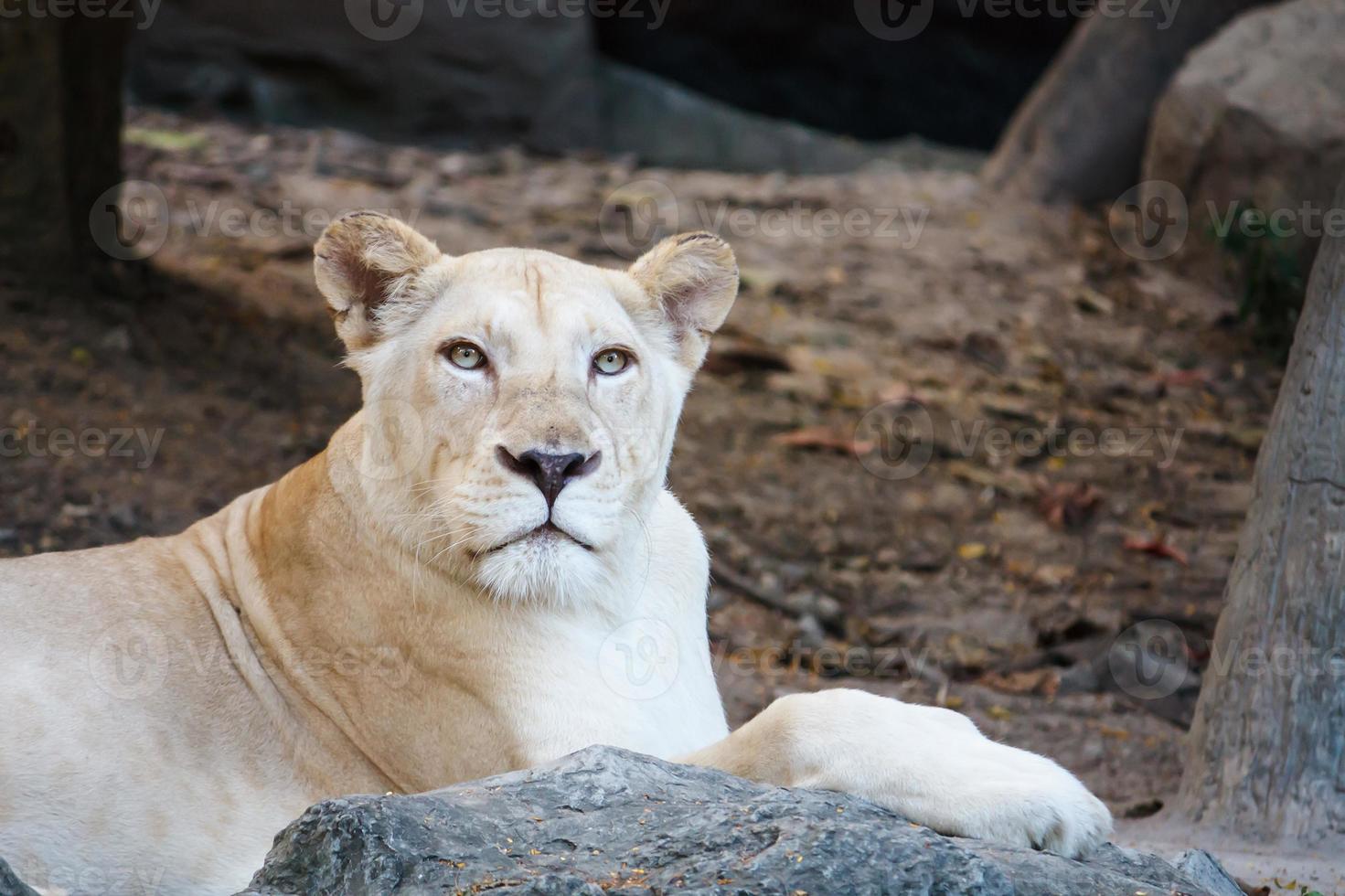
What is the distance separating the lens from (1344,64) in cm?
1081

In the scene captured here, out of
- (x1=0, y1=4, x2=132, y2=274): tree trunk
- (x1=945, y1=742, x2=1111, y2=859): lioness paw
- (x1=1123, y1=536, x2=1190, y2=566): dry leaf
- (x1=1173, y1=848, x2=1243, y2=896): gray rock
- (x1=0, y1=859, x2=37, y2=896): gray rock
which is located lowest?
(x1=1173, y1=848, x2=1243, y2=896): gray rock

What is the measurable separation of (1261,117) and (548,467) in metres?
8.74

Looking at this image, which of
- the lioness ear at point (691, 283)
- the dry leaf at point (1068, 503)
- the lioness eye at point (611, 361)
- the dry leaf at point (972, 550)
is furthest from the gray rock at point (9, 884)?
the dry leaf at point (1068, 503)

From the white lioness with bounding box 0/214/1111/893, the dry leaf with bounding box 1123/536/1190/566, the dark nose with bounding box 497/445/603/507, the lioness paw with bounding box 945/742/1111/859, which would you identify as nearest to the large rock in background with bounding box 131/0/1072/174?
the dry leaf with bounding box 1123/536/1190/566

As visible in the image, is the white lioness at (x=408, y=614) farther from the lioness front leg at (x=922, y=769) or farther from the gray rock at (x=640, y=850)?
the gray rock at (x=640, y=850)

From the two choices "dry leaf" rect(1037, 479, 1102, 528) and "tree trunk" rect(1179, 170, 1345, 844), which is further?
"dry leaf" rect(1037, 479, 1102, 528)

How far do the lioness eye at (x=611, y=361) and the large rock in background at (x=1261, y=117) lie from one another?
7.65m

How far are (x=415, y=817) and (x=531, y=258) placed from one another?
1.89m

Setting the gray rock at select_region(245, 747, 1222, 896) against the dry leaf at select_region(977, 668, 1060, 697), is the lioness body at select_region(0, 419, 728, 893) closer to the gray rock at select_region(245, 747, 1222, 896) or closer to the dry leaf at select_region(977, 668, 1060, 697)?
the gray rock at select_region(245, 747, 1222, 896)

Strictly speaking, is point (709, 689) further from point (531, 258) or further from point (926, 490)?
point (926, 490)

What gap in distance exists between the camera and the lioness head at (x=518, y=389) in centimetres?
376

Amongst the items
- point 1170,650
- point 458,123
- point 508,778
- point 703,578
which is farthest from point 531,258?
point 458,123

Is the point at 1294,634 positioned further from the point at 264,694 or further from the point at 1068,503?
the point at 1068,503

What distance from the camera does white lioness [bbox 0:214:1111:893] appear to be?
3785mm
